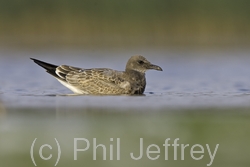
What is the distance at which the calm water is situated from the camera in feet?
26.0

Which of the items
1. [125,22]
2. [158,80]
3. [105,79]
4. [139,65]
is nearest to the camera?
[105,79]

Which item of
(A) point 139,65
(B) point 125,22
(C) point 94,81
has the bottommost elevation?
(C) point 94,81

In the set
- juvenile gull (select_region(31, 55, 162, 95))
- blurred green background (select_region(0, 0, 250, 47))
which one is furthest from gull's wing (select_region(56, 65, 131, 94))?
blurred green background (select_region(0, 0, 250, 47))

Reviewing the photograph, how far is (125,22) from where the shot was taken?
23.8m

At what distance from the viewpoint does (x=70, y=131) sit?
8.82m

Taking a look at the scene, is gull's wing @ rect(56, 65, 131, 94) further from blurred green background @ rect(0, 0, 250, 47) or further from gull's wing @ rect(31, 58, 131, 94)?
blurred green background @ rect(0, 0, 250, 47)

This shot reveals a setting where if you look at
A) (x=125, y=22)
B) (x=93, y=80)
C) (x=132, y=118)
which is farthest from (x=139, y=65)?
(x=125, y=22)

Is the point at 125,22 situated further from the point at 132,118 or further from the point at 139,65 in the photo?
the point at 132,118

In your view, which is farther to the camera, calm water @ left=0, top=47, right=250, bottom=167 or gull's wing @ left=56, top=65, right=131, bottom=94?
gull's wing @ left=56, top=65, right=131, bottom=94

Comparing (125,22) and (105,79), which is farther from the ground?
(125,22)

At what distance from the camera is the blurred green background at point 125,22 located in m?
23.5

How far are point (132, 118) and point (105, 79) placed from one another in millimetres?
2245

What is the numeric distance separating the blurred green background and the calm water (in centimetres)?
751

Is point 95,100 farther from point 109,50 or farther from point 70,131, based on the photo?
point 109,50
